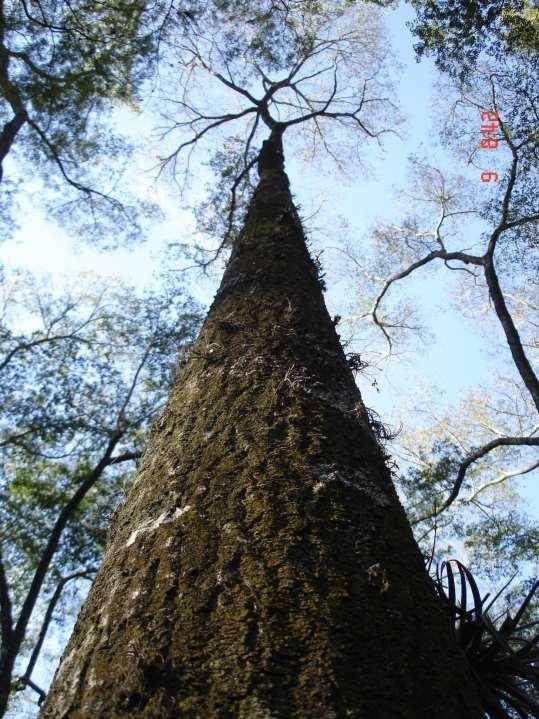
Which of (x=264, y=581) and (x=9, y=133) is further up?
(x=9, y=133)

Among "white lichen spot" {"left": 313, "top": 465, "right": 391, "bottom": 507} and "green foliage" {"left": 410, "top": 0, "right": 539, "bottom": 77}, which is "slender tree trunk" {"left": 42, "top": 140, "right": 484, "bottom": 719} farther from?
"green foliage" {"left": 410, "top": 0, "right": 539, "bottom": 77}

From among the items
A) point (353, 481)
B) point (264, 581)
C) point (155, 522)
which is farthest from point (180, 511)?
point (353, 481)

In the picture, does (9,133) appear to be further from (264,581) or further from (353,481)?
(264,581)

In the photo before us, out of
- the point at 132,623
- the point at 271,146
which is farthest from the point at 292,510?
the point at 271,146

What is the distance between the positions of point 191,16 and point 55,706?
1171 centimetres

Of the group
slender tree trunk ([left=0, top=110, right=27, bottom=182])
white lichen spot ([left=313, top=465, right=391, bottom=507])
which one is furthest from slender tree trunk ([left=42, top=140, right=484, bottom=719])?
slender tree trunk ([left=0, top=110, right=27, bottom=182])

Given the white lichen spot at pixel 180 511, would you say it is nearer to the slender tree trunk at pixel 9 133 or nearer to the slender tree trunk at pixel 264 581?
the slender tree trunk at pixel 264 581

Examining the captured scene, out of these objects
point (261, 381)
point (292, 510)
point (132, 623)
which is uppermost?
point (261, 381)

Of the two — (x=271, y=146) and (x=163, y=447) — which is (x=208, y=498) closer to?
(x=163, y=447)

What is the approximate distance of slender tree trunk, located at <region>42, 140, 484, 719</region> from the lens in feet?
4.22

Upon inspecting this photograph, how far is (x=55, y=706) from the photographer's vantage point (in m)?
1.43

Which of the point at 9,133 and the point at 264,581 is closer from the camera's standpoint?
the point at 264,581

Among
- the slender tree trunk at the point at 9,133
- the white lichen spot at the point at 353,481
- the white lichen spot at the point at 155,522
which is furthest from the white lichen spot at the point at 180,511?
the slender tree trunk at the point at 9,133

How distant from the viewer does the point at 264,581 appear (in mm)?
1514
